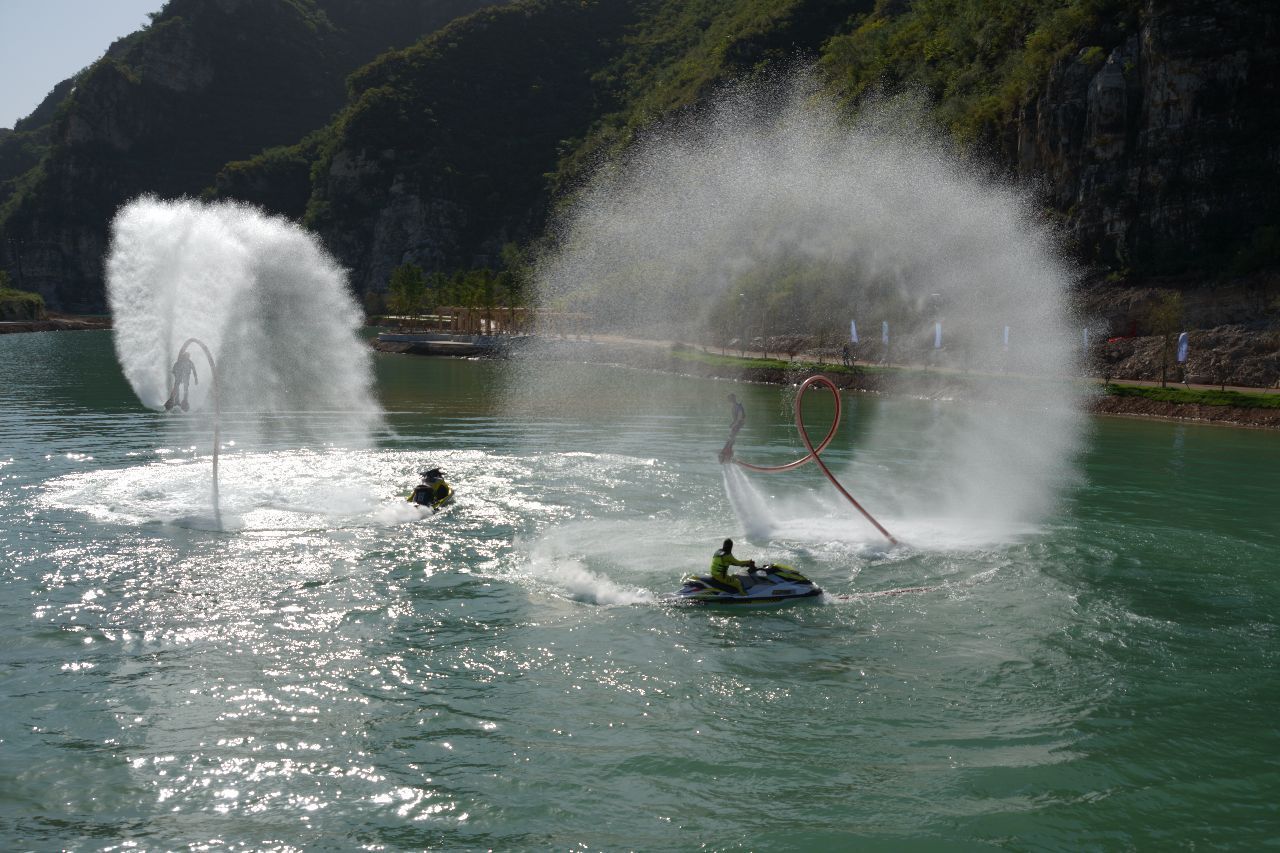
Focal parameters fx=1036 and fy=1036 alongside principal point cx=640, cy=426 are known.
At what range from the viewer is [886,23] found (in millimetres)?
150875

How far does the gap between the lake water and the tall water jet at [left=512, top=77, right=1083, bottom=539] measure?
7.32m

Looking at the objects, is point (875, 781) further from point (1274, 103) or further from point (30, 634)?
point (1274, 103)

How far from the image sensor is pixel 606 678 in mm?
19828

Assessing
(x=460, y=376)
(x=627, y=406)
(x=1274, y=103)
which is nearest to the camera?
(x=627, y=406)

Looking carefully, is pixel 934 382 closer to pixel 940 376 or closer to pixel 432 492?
pixel 940 376

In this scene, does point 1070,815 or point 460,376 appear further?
point 460,376

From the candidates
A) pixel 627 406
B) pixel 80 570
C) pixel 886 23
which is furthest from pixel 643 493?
pixel 886 23

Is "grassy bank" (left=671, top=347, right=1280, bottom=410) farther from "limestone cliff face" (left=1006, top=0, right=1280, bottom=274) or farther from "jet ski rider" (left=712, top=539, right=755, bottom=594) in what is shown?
"jet ski rider" (left=712, top=539, right=755, bottom=594)

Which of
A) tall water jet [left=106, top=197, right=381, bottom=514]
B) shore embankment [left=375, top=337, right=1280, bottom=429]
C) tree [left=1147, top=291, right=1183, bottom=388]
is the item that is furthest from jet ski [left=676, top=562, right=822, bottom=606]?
tree [left=1147, top=291, right=1183, bottom=388]

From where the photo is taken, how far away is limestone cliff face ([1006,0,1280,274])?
274ft

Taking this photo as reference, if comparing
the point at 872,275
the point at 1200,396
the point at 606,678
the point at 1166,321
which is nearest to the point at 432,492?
the point at 606,678

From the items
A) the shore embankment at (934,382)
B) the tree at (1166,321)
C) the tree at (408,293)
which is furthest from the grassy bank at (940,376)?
the tree at (408,293)

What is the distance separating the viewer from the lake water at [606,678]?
1515cm

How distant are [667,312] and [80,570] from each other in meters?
110
